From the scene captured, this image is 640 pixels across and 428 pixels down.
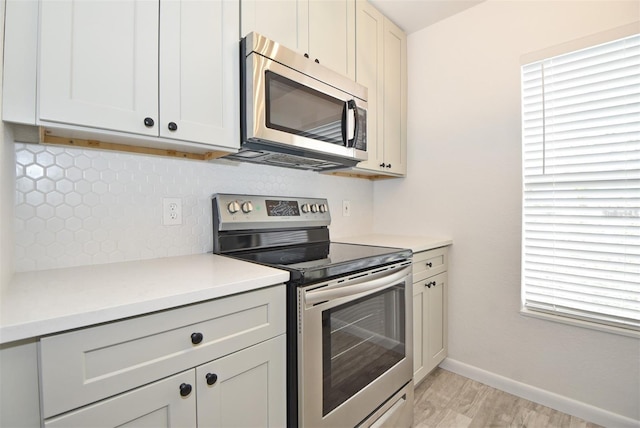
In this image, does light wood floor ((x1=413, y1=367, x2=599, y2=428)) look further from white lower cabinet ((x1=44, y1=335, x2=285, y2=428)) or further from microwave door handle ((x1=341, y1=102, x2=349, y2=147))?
microwave door handle ((x1=341, y1=102, x2=349, y2=147))

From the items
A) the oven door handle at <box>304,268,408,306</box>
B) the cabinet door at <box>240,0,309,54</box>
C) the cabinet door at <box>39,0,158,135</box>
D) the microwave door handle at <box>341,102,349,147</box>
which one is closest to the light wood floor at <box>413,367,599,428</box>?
the oven door handle at <box>304,268,408,306</box>

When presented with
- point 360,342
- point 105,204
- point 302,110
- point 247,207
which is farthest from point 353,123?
point 105,204

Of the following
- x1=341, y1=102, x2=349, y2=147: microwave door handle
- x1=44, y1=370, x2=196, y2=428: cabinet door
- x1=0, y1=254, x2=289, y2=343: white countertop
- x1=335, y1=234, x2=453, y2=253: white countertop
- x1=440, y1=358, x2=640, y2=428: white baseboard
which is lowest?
x1=440, y1=358, x2=640, y2=428: white baseboard

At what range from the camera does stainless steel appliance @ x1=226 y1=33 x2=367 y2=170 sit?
130 centimetres

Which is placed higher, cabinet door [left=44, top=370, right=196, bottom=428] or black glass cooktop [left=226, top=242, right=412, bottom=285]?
black glass cooktop [left=226, top=242, right=412, bottom=285]

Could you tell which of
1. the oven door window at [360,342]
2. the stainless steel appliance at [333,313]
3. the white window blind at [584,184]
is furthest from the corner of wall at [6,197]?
the white window blind at [584,184]

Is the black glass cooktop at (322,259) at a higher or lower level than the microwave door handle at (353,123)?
lower

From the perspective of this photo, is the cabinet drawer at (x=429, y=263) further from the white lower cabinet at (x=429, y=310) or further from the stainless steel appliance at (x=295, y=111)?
the stainless steel appliance at (x=295, y=111)

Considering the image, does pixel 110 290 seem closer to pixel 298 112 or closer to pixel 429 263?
pixel 298 112

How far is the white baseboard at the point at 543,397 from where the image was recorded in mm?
1605

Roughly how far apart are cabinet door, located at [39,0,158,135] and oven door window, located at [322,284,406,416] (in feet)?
3.41

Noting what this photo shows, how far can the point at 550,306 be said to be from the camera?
5.93 feet

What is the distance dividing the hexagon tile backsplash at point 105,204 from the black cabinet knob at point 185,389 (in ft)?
2.30

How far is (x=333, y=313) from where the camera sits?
4.02ft
